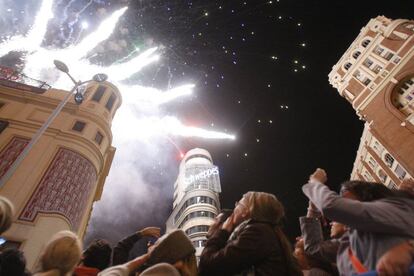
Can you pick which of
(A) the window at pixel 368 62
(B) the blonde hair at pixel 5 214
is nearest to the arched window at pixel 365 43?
(A) the window at pixel 368 62

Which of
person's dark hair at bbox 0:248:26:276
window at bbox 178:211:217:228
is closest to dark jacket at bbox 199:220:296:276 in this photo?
person's dark hair at bbox 0:248:26:276

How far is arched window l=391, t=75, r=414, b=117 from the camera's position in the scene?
25.8 m

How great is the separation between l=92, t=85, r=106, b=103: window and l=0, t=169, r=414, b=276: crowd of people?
20100mm

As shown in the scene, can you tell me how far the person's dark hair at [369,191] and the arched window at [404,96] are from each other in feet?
95.3

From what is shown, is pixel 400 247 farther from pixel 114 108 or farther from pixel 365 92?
pixel 365 92

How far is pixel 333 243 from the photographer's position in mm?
3334

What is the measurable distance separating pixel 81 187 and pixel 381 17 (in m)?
41.5

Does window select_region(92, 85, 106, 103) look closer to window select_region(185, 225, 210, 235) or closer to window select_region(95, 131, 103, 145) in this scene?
window select_region(95, 131, 103, 145)

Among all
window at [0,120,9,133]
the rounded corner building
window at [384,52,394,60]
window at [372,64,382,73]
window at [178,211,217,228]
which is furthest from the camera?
window at [178,211,217,228]

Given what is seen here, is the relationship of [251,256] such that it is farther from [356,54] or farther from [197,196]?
[197,196]

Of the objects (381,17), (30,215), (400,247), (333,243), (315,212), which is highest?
(381,17)

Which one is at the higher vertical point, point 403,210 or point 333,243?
point 333,243

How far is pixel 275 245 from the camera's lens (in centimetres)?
280

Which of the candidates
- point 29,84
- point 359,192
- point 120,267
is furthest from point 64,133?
point 359,192
